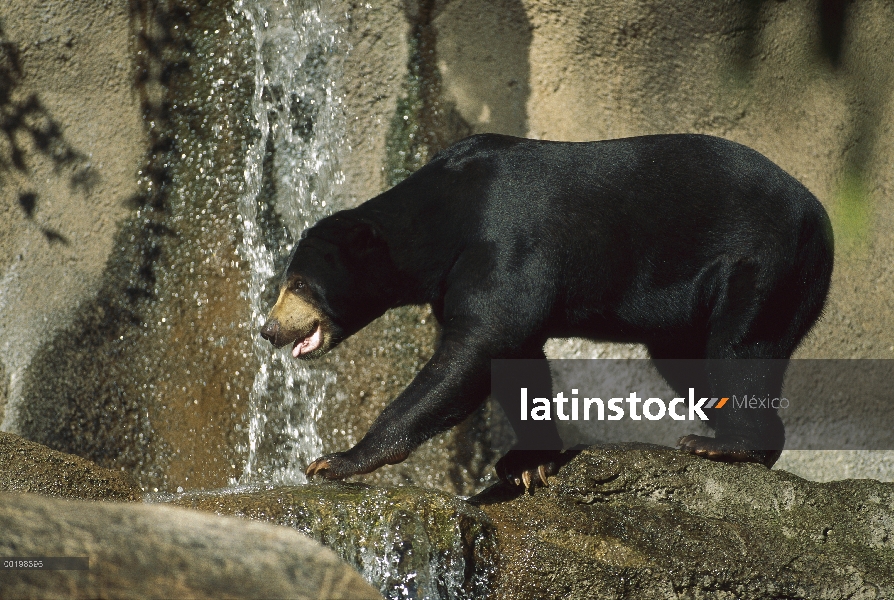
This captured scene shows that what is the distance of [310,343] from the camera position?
4.38 meters

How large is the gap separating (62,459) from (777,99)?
181 inches

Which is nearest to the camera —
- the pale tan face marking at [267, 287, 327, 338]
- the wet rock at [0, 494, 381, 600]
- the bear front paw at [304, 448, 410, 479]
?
the wet rock at [0, 494, 381, 600]

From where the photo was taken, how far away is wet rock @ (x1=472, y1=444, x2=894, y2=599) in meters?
3.43

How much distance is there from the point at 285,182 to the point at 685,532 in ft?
12.4

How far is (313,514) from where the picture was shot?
3420 millimetres

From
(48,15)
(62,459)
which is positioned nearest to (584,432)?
(62,459)

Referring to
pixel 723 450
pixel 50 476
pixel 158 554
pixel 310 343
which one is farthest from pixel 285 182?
pixel 158 554

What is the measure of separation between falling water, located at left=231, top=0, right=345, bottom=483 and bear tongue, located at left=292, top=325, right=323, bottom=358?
195 cm

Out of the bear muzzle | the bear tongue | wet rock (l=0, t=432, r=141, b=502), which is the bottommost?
wet rock (l=0, t=432, r=141, b=502)

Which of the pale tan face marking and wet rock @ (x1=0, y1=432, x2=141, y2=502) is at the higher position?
the pale tan face marking

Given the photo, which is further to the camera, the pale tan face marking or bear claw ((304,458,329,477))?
the pale tan face marking

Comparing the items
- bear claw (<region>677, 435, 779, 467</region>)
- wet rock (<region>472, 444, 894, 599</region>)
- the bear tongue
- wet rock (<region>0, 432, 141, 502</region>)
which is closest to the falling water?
wet rock (<region>0, 432, 141, 502</region>)

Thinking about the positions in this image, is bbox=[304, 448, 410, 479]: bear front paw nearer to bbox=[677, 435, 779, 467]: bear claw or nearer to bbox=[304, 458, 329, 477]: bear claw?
bbox=[304, 458, 329, 477]: bear claw

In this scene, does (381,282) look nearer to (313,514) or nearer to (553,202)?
(553,202)
